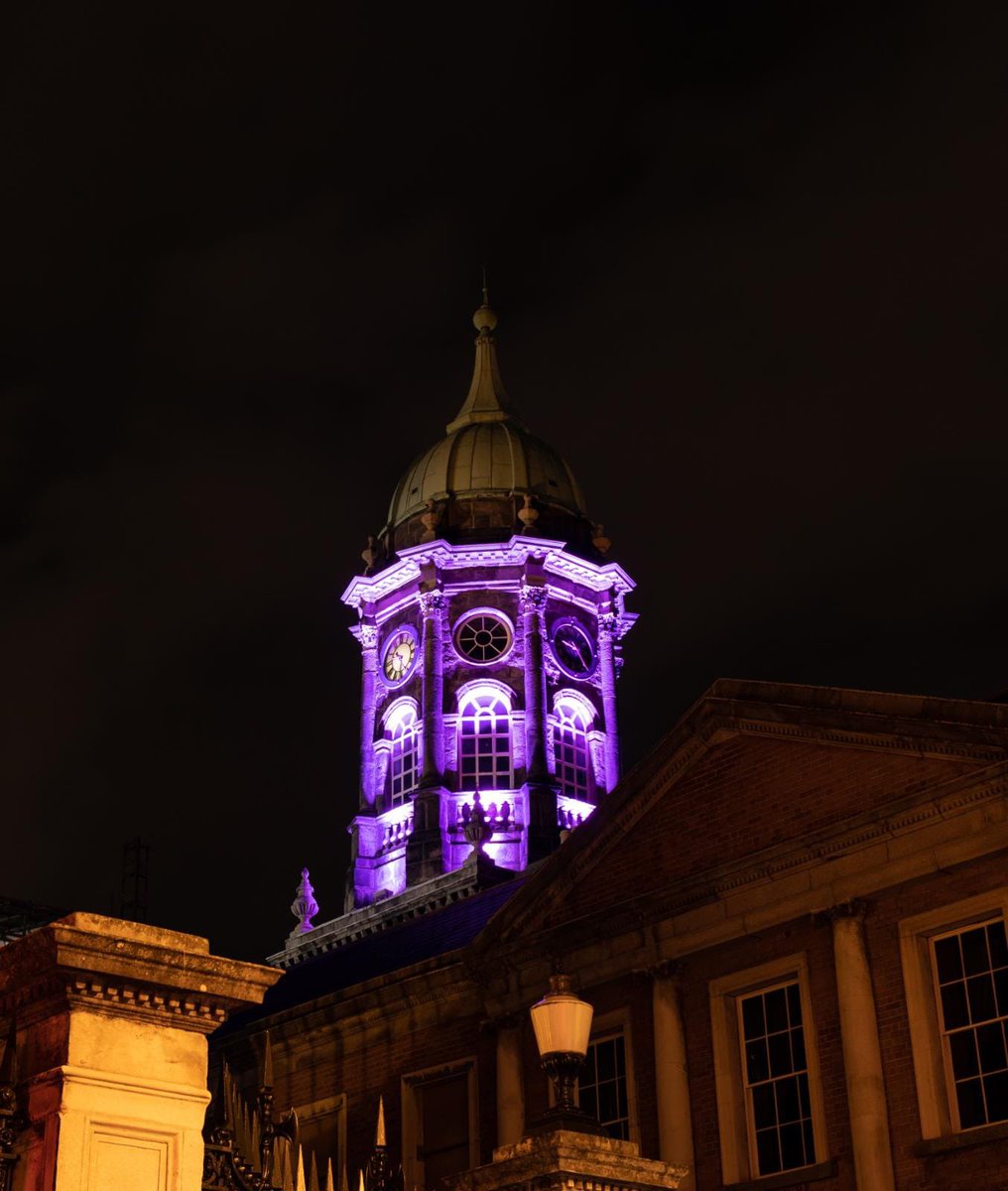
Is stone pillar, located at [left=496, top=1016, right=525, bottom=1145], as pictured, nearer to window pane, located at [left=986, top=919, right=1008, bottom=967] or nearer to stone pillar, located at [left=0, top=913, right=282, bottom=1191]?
window pane, located at [left=986, top=919, right=1008, bottom=967]

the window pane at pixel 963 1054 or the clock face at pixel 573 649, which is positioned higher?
the clock face at pixel 573 649

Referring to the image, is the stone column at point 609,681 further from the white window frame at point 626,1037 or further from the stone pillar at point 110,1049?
the stone pillar at point 110,1049

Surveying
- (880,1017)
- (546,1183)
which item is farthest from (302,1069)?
(546,1183)

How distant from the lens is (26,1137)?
790 centimetres

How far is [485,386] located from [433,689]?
15.0m

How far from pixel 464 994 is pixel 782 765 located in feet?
23.5

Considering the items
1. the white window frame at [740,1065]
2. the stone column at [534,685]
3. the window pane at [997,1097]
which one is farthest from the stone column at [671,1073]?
Answer: the stone column at [534,685]

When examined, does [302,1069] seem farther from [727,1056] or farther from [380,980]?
[727,1056]

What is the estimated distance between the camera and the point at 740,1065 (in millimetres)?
24297

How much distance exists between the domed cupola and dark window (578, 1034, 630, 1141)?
1342 inches

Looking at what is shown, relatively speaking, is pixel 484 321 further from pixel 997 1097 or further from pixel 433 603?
pixel 997 1097

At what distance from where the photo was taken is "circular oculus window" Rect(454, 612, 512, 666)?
58156mm

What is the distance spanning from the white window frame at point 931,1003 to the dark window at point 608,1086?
4.93 metres

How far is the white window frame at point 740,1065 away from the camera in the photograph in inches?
911
